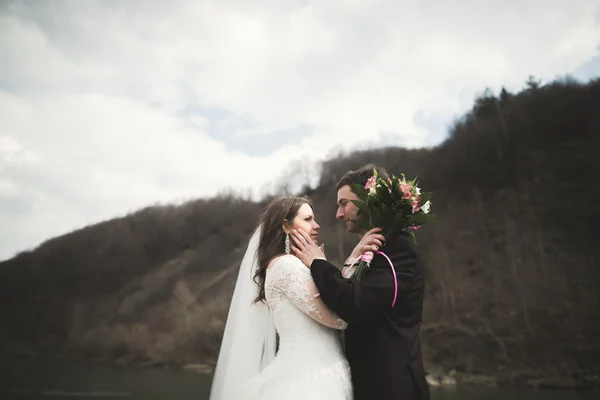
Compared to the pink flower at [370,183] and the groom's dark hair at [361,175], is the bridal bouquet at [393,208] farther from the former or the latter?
the groom's dark hair at [361,175]

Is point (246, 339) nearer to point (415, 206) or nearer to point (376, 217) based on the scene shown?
point (376, 217)

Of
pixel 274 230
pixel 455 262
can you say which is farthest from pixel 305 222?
pixel 455 262

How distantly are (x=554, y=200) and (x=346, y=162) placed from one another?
48.6 ft

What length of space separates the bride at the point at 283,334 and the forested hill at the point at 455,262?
15864mm

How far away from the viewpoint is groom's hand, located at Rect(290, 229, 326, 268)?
84.4 inches

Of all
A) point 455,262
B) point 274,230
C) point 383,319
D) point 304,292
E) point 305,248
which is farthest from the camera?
point 455,262

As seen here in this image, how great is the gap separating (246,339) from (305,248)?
679mm

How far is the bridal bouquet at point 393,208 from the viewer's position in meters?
2.04

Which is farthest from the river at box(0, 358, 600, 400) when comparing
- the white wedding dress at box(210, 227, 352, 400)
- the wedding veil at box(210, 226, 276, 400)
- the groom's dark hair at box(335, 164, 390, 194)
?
the groom's dark hair at box(335, 164, 390, 194)

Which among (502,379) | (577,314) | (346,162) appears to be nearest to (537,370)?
(502,379)

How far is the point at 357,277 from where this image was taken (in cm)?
202

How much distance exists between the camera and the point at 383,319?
6.29 ft

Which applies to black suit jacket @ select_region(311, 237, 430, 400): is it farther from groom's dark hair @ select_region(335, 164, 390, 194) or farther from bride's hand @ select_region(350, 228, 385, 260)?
groom's dark hair @ select_region(335, 164, 390, 194)

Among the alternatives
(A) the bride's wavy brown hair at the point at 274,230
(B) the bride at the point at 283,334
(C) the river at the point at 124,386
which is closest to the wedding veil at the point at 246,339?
(B) the bride at the point at 283,334
